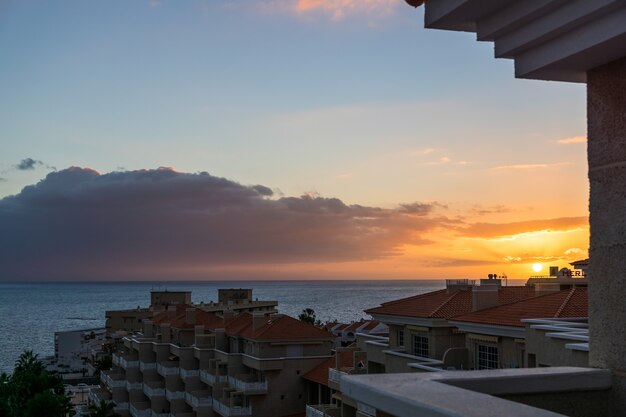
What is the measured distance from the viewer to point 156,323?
205 feet

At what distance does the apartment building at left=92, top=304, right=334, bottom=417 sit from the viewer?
4559 centimetres

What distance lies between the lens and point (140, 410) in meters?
56.3

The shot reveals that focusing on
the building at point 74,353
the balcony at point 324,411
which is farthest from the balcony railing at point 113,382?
the building at point 74,353

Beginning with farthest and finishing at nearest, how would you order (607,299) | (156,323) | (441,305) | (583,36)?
1. (156,323)
2. (441,305)
3. (607,299)
4. (583,36)

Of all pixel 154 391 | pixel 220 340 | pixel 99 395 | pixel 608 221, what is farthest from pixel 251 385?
pixel 608 221

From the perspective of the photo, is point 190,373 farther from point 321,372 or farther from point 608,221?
point 608,221

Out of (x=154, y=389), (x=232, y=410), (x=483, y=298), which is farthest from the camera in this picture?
(x=154, y=389)

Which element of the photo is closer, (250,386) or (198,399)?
(250,386)

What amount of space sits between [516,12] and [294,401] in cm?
4206

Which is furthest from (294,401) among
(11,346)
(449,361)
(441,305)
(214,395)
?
(11,346)

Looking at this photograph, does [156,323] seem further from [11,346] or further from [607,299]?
[11,346]

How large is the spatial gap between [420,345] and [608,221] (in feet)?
74.4

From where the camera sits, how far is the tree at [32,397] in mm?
40688

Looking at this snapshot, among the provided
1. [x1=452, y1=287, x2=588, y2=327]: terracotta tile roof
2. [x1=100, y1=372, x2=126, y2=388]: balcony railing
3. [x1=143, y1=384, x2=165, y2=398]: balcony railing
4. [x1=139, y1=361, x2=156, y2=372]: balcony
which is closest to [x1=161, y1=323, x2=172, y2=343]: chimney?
[x1=139, y1=361, x2=156, y2=372]: balcony
